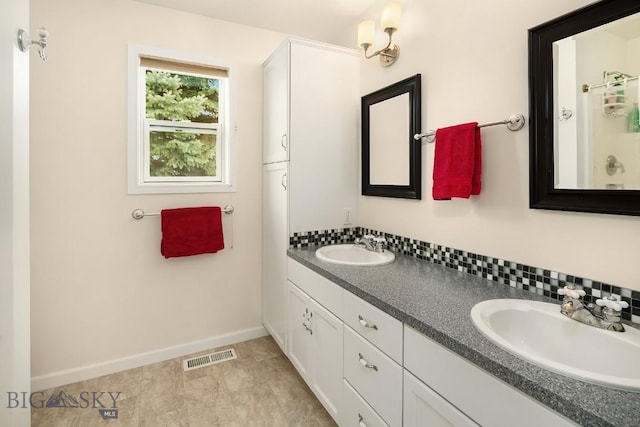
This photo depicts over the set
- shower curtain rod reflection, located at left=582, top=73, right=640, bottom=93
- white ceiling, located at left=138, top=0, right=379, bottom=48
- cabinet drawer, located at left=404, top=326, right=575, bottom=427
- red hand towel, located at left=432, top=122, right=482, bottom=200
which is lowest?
cabinet drawer, located at left=404, top=326, right=575, bottom=427

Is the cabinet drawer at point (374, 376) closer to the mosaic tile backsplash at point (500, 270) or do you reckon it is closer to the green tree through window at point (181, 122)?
the mosaic tile backsplash at point (500, 270)

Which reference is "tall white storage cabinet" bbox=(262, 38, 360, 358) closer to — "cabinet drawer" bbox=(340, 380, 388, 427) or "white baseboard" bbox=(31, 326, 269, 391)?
"white baseboard" bbox=(31, 326, 269, 391)

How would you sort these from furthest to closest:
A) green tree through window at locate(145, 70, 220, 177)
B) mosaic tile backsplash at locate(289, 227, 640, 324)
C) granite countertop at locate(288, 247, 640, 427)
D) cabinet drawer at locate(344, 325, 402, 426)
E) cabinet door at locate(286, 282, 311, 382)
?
green tree through window at locate(145, 70, 220, 177) < cabinet door at locate(286, 282, 311, 382) < cabinet drawer at locate(344, 325, 402, 426) < mosaic tile backsplash at locate(289, 227, 640, 324) < granite countertop at locate(288, 247, 640, 427)

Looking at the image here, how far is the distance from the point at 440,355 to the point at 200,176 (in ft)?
6.78

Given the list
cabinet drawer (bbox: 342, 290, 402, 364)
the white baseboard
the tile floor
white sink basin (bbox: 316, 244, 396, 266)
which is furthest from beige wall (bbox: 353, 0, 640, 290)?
the white baseboard

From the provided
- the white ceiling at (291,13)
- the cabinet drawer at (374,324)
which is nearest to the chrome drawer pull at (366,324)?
the cabinet drawer at (374,324)

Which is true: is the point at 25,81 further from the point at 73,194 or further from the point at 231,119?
the point at 231,119

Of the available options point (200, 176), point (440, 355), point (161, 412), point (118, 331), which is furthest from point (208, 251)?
point (440, 355)

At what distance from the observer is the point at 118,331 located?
86.0 inches

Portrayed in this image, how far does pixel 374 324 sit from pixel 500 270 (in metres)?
Result: 0.62

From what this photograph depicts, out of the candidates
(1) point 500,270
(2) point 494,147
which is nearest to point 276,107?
(2) point 494,147

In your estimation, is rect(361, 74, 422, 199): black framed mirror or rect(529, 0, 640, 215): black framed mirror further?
rect(361, 74, 422, 199): black framed mirror

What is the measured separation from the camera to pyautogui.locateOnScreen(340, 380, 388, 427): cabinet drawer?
1.30 metres

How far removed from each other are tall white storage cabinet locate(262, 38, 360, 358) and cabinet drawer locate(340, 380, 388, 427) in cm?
80
